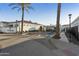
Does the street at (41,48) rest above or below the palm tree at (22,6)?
below

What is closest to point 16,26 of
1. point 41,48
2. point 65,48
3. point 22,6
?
point 22,6

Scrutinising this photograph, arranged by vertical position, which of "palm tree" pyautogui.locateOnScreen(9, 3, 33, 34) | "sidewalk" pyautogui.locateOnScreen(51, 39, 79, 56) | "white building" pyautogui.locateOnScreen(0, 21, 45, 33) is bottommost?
"sidewalk" pyautogui.locateOnScreen(51, 39, 79, 56)

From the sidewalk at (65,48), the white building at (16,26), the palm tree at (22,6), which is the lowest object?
the sidewalk at (65,48)

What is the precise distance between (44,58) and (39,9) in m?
0.79

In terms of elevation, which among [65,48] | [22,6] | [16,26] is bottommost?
[65,48]

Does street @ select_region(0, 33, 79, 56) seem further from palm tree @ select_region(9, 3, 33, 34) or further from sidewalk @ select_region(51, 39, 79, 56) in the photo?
palm tree @ select_region(9, 3, 33, 34)

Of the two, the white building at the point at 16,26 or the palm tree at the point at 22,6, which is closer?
the palm tree at the point at 22,6

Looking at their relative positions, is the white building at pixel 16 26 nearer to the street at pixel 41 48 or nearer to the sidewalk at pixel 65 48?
the street at pixel 41 48

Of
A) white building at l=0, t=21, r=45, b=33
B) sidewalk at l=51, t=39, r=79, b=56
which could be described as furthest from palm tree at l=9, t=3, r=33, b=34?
sidewalk at l=51, t=39, r=79, b=56

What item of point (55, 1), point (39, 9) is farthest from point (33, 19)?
point (55, 1)

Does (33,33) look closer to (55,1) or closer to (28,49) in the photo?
(28,49)

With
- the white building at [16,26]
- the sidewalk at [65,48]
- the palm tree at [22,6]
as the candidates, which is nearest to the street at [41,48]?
the sidewalk at [65,48]

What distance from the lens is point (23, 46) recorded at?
3863 mm

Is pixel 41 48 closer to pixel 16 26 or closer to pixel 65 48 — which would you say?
pixel 65 48
